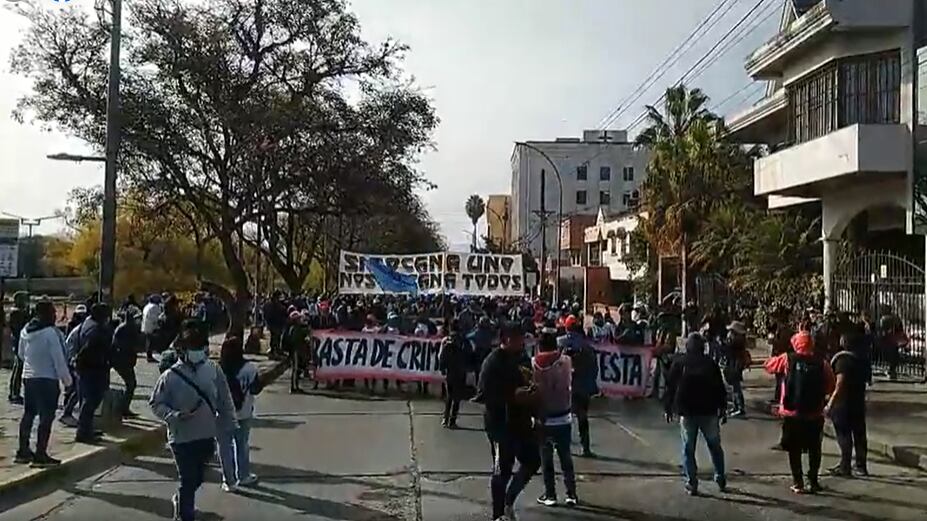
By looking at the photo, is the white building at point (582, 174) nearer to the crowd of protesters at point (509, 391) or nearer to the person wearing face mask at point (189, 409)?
the crowd of protesters at point (509, 391)

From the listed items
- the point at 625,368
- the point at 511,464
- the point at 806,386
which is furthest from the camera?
the point at 625,368

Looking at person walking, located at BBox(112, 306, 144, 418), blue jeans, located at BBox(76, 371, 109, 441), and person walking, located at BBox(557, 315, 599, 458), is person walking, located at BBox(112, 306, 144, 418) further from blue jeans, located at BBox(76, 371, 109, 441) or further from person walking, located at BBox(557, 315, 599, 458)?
person walking, located at BBox(557, 315, 599, 458)

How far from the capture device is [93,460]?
1247 cm

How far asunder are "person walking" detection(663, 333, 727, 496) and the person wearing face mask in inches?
178

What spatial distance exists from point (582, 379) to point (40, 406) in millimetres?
6159

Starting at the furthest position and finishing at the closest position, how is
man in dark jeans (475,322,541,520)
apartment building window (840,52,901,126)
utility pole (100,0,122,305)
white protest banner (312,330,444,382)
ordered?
1. apartment building window (840,52,901,126)
2. white protest banner (312,330,444,382)
3. utility pole (100,0,122,305)
4. man in dark jeans (475,322,541,520)

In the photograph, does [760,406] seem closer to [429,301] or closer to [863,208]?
[863,208]

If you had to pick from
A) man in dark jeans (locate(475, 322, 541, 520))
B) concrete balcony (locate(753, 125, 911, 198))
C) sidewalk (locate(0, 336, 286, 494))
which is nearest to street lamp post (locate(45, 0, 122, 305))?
sidewalk (locate(0, 336, 286, 494))

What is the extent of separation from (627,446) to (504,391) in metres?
5.64

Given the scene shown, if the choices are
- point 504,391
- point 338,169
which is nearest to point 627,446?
point 504,391

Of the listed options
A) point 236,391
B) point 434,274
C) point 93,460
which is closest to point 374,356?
point 434,274

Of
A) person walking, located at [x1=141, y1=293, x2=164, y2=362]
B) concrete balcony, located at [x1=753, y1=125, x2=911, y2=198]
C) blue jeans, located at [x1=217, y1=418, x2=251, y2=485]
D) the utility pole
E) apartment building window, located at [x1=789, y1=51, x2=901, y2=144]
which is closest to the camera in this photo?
blue jeans, located at [x1=217, y1=418, x2=251, y2=485]

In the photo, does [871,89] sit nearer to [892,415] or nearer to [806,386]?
[892,415]

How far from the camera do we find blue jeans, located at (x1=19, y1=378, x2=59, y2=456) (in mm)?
11789
